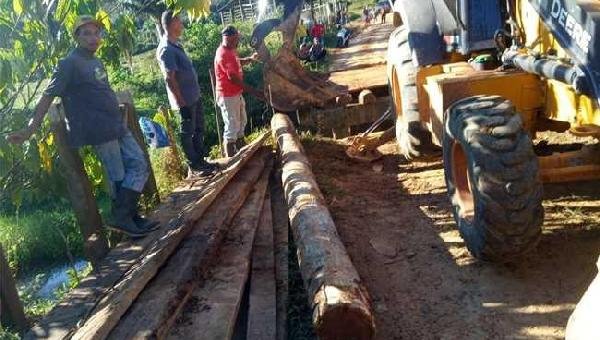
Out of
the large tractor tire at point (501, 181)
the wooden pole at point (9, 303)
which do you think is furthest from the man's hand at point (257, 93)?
the large tractor tire at point (501, 181)

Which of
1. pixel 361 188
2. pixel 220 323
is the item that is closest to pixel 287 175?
pixel 361 188

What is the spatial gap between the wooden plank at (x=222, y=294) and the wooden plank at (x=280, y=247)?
0.21 meters

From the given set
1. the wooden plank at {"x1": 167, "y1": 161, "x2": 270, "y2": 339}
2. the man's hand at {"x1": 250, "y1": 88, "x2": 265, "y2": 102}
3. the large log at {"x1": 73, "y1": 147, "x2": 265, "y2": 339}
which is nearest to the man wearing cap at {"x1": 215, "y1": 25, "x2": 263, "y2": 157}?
the man's hand at {"x1": 250, "y1": 88, "x2": 265, "y2": 102}

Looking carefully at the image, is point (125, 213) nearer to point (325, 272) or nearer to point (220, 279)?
point (220, 279)

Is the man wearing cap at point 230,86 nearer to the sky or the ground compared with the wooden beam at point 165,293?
nearer to the sky

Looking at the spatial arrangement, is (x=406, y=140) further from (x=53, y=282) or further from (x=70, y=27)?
(x=53, y=282)

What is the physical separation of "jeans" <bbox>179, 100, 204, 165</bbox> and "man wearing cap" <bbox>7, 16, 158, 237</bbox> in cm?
150

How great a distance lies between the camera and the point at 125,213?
4.84 metres

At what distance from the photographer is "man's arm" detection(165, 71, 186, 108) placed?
20.0 ft

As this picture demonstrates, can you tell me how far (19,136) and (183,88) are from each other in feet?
8.23

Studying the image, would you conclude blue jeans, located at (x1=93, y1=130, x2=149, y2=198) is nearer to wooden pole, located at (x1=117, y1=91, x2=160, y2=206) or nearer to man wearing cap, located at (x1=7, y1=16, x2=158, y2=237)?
man wearing cap, located at (x1=7, y1=16, x2=158, y2=237)

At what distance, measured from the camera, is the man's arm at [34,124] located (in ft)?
12.8

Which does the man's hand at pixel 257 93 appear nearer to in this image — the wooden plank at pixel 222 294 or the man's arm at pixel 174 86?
the man's arm at pixel 174 86

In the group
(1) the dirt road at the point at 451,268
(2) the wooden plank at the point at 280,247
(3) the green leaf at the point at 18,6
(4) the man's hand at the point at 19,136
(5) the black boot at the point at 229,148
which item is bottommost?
(1) the dirt road at the point at 451,268
